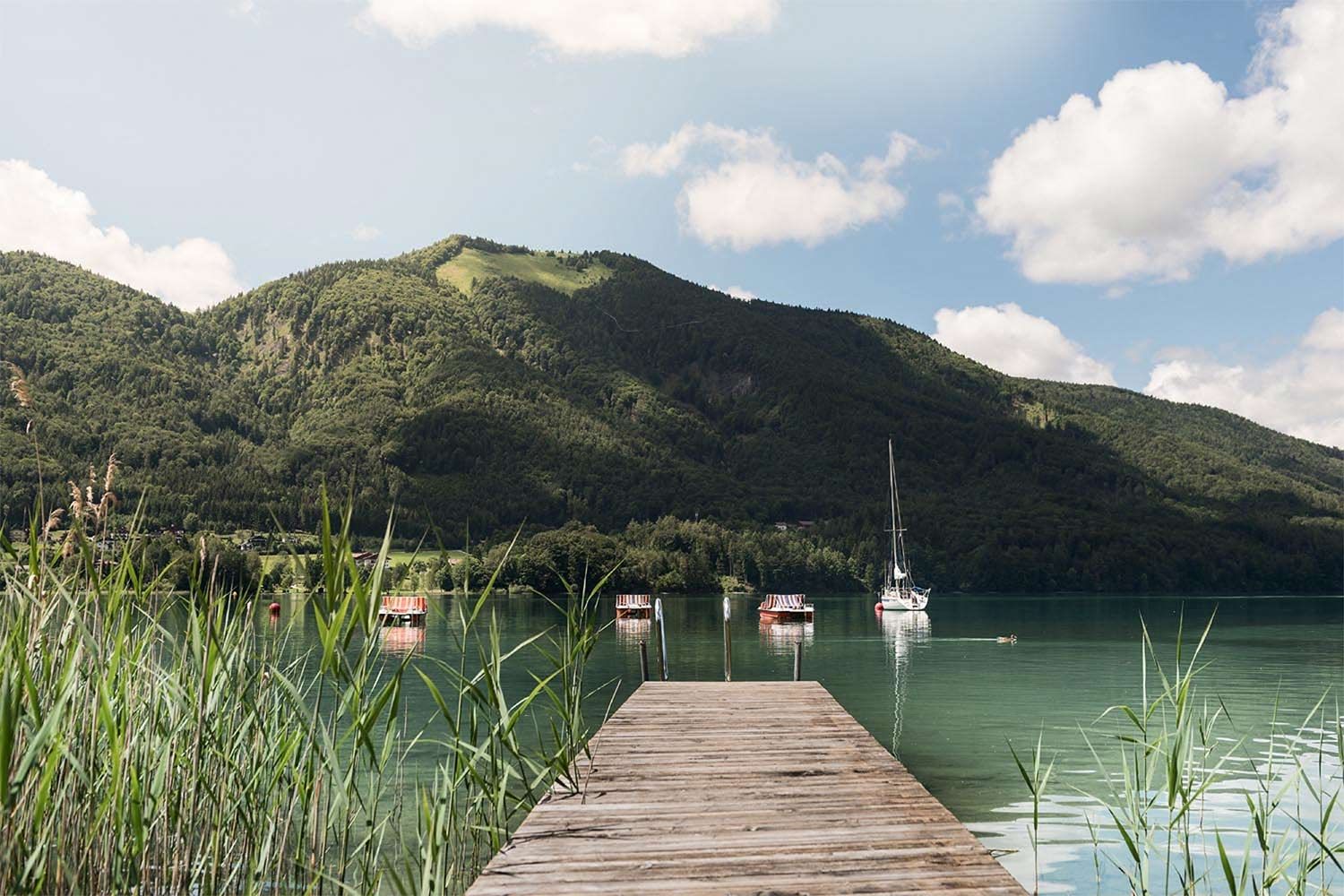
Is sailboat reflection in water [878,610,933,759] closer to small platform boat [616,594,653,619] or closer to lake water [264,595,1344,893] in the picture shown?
lake water [264,595,1344,893]

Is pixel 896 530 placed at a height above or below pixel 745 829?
above

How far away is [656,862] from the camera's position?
5.21m

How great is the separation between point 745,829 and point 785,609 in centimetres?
5606

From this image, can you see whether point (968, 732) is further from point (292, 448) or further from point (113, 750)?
point (292, 448)

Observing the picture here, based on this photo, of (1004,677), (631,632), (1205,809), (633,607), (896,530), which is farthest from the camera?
(896,530)

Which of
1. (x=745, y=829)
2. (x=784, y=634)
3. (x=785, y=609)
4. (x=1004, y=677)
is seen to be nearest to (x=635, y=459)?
(x=785, y=609)

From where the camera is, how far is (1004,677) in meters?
33.1

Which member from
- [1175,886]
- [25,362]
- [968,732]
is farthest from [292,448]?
[1175,886]

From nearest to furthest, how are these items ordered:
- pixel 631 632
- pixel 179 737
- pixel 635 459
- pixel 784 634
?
pixel 179 737, pixel 784 634, pixel 631 632, pixel 635 459

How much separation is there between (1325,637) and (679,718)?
2182 inches

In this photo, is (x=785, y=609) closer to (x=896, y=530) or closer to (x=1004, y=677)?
(x=1004, y=677)

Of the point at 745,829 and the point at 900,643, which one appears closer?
the point at 745,829

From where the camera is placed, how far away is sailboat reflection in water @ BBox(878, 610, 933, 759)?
76.2 ft

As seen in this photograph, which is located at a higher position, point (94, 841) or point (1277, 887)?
point (94, 841)
